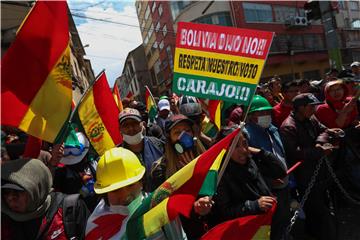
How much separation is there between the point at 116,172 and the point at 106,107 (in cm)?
158

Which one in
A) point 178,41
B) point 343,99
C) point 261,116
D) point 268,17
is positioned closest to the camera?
point 178,41

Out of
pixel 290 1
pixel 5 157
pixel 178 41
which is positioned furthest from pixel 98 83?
pixel 290 1

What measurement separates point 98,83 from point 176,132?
1.19m

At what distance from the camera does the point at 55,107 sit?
2.36m

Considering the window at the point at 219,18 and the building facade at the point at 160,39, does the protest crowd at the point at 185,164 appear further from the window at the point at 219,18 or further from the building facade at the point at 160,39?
the building facade at the point at 160,39

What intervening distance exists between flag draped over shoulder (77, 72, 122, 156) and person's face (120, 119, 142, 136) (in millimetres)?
178

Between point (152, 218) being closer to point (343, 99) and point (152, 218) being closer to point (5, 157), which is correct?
point (5, 157)

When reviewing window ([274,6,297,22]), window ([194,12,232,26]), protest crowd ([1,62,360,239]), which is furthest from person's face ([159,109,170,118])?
window ([274,6,297,22])

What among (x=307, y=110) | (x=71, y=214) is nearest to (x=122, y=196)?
(x=71, y=214)

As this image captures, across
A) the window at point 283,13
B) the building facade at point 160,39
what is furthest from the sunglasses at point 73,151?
the window at point 283,13

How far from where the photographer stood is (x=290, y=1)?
1419 inches

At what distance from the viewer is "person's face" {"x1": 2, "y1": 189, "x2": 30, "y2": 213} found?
1834 mm

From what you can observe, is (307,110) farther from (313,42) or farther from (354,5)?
(354,5)

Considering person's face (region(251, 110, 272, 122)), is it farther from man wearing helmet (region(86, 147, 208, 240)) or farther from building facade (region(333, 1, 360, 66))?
building facade (region(333, 1, 360, 66))
